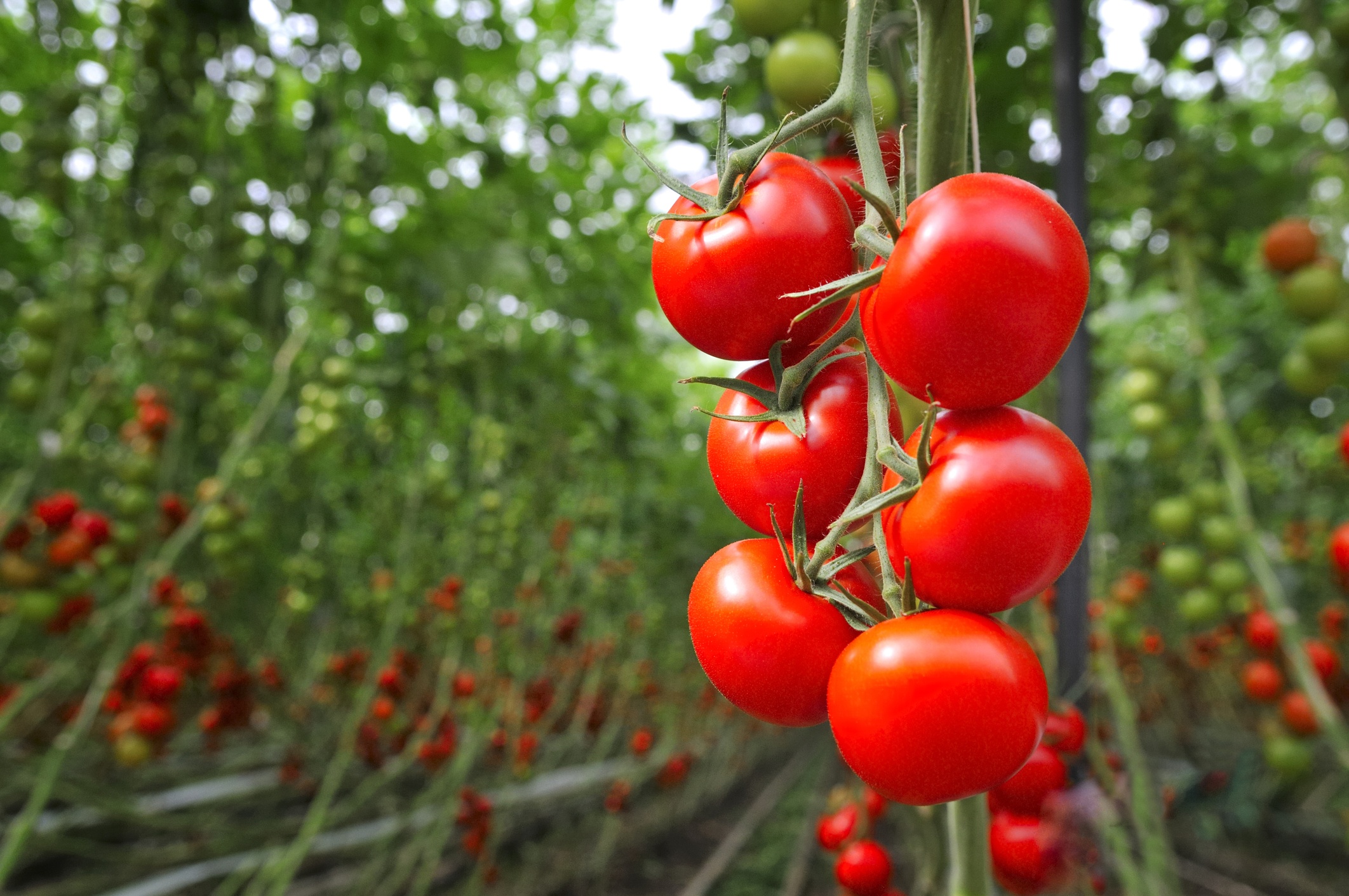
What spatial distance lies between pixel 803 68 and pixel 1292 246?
1.23m

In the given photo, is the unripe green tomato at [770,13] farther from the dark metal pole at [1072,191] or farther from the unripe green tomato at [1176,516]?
the unripe green tomato at [1176,516]

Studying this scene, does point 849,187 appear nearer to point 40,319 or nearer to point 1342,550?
point 1342,550

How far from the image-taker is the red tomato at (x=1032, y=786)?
0.52 meters

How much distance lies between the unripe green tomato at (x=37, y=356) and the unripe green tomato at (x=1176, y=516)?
83.5 inches

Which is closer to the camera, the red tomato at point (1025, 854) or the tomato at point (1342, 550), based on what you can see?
the red tomato at point (1025, 854)

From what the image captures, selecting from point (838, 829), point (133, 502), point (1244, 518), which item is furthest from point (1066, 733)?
point (133, 502)

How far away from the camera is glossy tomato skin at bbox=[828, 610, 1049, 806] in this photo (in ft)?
0.98

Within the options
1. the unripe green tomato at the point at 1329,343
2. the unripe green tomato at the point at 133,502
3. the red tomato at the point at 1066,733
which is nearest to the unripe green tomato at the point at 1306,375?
the unripe green tomato at the point at 1329,343

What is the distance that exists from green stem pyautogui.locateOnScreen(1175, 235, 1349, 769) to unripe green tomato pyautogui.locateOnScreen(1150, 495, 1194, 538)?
70 mm

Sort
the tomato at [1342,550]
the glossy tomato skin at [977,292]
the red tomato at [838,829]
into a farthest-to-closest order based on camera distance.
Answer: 1. the tomato at [1342,550]
2. the red tomato at [838,829]
3. the glossy tomato skin at [977,292]

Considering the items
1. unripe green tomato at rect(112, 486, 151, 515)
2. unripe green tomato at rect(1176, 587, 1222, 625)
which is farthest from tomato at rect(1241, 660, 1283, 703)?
unripe green tomato at rect(112, 486, 151, 515)

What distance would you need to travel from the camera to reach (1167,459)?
65.5 inches

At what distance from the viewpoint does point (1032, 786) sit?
53 cm

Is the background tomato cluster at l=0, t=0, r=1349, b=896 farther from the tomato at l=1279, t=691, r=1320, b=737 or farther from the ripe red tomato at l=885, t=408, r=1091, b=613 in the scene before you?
the ripe red tomato at l=885, t=408, r=1091, b=613
